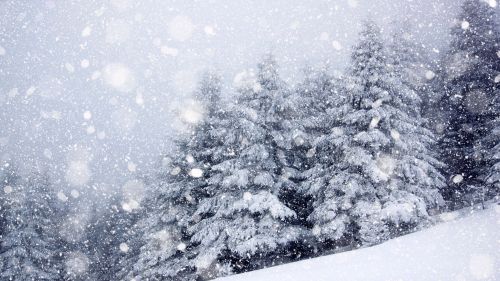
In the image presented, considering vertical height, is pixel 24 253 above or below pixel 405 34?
below

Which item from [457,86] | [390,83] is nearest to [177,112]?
[390,83]

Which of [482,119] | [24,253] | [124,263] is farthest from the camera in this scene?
[124,263]

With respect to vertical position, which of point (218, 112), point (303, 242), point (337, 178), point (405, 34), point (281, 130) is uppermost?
point (405, 34)

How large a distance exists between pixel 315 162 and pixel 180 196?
8136 millimetres

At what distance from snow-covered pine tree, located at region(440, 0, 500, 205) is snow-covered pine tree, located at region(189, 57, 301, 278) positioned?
14252mm

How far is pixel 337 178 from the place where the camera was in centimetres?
1852

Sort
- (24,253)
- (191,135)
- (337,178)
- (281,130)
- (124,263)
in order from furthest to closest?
(124,263), (24,253), (191,135), (281,130), (337,178)

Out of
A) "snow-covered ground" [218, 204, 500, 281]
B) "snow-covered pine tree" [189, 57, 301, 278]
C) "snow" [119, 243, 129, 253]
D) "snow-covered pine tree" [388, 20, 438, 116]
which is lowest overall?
"snow-covered ground" [218, 204, 500, 281]

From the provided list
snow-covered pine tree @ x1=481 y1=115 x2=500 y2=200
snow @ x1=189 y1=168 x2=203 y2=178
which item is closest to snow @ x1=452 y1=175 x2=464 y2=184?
snow-covered pine tree @ x1=481 y1=115 x2=500 y2=200

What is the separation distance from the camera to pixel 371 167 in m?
17.9

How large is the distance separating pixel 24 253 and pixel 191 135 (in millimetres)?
17039

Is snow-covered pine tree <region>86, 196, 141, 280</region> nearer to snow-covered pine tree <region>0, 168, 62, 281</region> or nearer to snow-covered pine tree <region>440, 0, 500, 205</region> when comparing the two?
snow-covered pine tree <region>0, 168, 62, 281</region>

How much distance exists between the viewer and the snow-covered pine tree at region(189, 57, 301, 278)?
59.0ft

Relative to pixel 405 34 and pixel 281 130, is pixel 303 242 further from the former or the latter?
pixel 405 34
